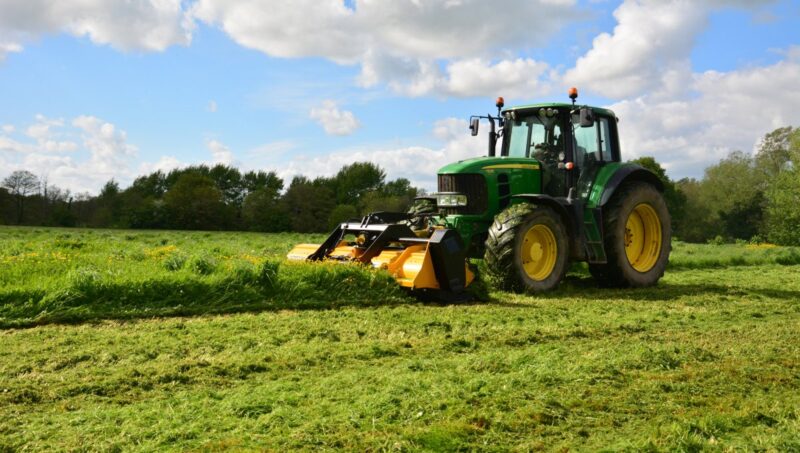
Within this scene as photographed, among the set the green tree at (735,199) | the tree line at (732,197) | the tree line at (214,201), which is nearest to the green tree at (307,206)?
the tree line at (214,201)

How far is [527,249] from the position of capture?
9.83 meters

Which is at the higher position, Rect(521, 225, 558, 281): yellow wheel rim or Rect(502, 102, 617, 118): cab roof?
Rect(502, 102, 617, 118): cab roof

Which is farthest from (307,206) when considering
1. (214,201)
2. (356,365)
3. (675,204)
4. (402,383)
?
(402,383)

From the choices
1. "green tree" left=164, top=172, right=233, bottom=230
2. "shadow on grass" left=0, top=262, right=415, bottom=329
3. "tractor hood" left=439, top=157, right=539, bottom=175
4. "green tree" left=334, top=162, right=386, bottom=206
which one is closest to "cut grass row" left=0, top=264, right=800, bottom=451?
"shadow on grass" left=0, top=262, right=415, bottom=329

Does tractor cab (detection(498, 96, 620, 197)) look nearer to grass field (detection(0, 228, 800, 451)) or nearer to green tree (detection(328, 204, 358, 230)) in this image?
grass field (detection(0, 228, 800, 451))

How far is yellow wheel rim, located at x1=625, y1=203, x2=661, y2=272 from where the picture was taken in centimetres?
1155

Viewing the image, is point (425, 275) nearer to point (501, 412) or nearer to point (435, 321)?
point (435, 321)

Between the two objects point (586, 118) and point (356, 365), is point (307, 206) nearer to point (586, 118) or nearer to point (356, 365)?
point (586, 118)

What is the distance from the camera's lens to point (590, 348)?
5.88 meters

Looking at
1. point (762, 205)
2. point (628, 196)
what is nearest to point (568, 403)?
point (628, 196)

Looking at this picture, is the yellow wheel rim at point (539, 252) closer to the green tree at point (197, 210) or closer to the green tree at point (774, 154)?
the green tree at point (197, 210)

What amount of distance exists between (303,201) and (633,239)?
33.1 m

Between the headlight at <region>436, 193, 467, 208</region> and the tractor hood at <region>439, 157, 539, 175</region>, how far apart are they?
1.10 ft

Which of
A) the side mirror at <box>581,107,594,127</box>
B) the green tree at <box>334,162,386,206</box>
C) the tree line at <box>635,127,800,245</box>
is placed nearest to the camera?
the side mirror at <box>581,107,594,127</box>
